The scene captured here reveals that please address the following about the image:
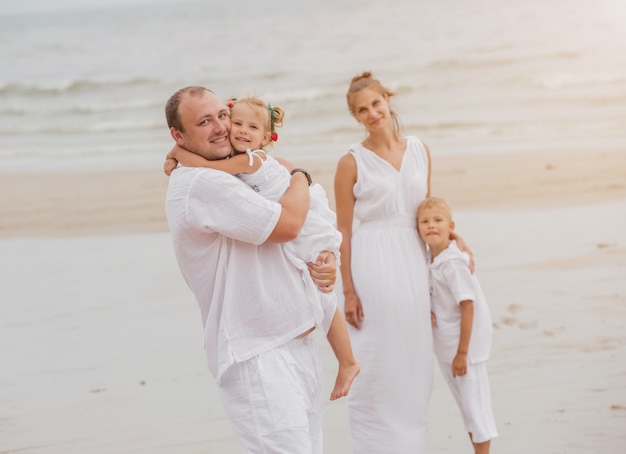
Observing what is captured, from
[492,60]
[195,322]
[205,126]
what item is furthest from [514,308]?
[492,60]

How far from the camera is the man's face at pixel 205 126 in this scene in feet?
9.75

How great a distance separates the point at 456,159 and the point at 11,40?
18.1 metres

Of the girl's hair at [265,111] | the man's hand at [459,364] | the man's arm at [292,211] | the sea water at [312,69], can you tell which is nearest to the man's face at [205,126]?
the girl's hair at [265,111]

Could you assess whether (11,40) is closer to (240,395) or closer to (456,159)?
(456,159)

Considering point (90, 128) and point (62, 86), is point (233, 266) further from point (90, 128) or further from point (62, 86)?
point (62, 86)

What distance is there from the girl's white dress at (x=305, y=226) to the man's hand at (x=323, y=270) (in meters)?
0.02

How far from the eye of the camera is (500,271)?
334 inches

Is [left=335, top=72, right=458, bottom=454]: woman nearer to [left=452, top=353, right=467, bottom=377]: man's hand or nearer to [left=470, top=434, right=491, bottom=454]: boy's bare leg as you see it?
[left=452, top=353, right=467, bottom=377]: man's hand

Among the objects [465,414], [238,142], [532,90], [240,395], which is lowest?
[532,90]

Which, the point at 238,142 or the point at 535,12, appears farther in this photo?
the point at 535,12

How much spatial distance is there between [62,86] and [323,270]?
68.8ft

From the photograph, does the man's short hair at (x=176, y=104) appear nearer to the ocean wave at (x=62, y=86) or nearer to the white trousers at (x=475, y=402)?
the white trousers at (x=475, y=402)

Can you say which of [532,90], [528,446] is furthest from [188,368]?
[532,90]

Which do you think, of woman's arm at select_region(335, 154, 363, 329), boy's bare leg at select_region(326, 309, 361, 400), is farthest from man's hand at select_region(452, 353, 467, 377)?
boy's bare leg at select_region(326, 309, 361, 400)
